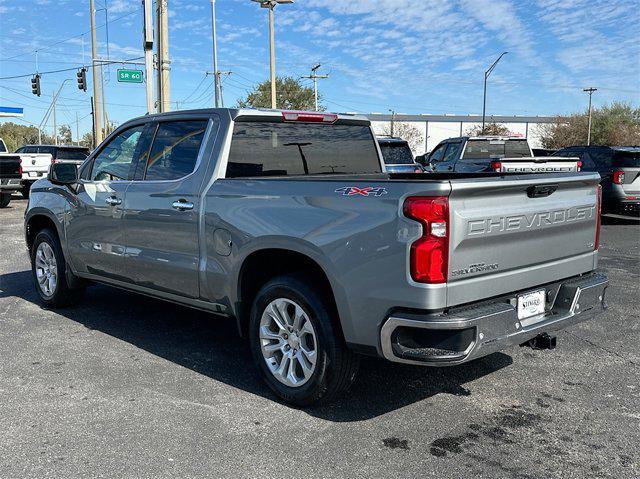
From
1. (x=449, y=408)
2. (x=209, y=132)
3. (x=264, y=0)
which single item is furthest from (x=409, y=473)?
(x=264, y=0)

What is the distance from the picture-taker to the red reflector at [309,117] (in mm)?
5027

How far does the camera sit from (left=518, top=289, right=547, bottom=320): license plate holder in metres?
3.71

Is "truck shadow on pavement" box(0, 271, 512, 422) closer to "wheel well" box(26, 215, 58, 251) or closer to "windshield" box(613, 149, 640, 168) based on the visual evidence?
"wheel well" box(26, 215, 58, 251)

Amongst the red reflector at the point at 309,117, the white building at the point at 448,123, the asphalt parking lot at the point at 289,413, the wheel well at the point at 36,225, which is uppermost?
the white building at the point at 448,123

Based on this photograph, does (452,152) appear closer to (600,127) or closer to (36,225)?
(36,225)

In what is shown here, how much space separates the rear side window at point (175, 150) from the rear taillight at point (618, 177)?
36.7 feet

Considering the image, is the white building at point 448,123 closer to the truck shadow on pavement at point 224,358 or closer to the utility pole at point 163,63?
the utility pole at point 163,63

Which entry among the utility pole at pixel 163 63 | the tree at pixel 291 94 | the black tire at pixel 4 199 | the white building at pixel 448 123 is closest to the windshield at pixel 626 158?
the utility pole at pixel 163 63

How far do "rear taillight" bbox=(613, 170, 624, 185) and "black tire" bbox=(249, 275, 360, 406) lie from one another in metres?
11.5

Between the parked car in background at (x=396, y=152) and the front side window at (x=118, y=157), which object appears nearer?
the front side window at (x=118, y=157)

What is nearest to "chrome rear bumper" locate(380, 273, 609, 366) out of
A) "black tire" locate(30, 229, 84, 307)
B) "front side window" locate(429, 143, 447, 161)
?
"black tire" locate(30, 229, 84, 307)

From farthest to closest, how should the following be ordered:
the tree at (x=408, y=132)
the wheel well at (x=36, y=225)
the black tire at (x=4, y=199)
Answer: the tree at (x=408, y=132) < the black tire at (x=4, y=199) < the wheel well at (x=36, y=225)

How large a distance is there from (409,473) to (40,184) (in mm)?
5233

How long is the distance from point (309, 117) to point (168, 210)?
138 cm
